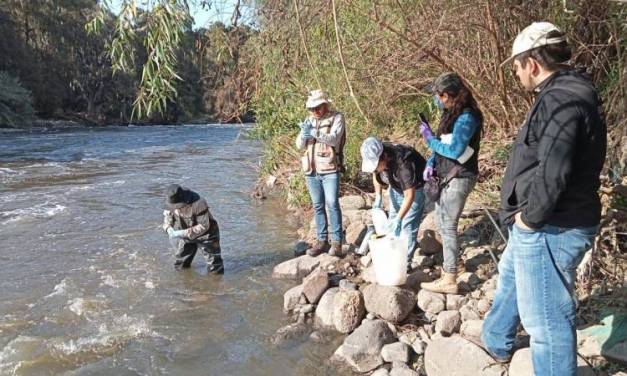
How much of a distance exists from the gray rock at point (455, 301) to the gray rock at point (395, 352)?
487 millimetres

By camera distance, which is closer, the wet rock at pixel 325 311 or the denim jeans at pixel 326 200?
the wet rock at pixel 325 311

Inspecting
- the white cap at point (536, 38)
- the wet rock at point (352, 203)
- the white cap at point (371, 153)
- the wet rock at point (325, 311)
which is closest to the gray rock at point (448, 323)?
the wet rock at point (325, 311)

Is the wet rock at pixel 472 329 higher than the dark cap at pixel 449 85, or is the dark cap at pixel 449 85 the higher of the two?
the dark cap at pixel 449 85

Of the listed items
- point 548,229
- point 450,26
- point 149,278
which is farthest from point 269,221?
point 548,229

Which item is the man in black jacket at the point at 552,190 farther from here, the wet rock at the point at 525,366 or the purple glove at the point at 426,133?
the purple glove at the point at 426,133

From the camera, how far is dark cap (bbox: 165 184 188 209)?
18.2ft

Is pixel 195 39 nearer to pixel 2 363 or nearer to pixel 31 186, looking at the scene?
pixel 2 363

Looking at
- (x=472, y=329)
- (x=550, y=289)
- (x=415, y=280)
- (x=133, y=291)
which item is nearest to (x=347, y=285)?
(x=415, y=280)

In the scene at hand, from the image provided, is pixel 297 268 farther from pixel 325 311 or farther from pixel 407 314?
pixel 407 314

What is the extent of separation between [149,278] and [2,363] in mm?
1844

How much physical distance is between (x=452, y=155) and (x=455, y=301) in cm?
107

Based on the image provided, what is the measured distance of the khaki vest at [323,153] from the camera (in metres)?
4.98

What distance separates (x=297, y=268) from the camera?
17.7 feet

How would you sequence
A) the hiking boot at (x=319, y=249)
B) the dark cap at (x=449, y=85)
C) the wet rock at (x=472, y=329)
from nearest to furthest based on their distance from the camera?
the wet rock at (x=472, y=329) → the dark cap at (x=449, y=85) → the hiking boot at (x=319, y=249)
